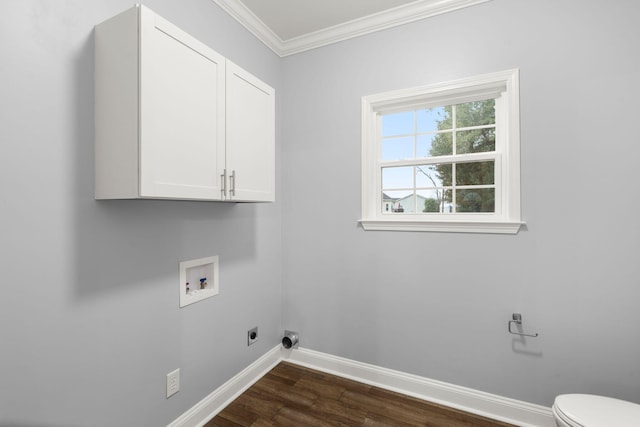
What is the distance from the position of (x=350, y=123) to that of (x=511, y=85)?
103 centimetres

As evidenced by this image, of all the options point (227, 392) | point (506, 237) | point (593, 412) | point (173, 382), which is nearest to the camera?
point (593, 412)

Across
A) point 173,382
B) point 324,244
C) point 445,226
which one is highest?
point 445,226

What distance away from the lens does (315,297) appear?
244cm

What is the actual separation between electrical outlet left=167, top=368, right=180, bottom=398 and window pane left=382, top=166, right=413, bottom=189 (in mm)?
1786

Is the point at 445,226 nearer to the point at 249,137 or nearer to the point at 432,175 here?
the point at 432,175


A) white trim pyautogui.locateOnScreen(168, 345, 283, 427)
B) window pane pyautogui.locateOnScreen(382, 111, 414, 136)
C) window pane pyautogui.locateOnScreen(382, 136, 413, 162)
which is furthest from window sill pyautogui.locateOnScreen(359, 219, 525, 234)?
white trim pyautogui.locateOnScreen(168, 345, 283, 427)

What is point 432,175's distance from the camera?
2131 millimetres

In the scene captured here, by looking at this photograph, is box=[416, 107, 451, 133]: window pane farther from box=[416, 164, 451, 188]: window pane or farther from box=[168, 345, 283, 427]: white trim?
box=[168, 345, 283, 427]: white trim

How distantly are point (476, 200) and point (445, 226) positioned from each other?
0.28 metres

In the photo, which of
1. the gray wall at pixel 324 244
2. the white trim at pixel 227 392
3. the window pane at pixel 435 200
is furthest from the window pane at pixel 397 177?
the white trim at pixel 227 392

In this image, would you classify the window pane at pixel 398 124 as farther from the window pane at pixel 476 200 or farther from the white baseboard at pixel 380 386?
the white baseboard at pixel 380 386

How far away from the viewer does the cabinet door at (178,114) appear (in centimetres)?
117

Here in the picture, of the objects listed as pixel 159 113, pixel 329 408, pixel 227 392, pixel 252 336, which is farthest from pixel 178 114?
pixel 329 408

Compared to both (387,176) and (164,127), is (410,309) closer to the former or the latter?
(387,176)
